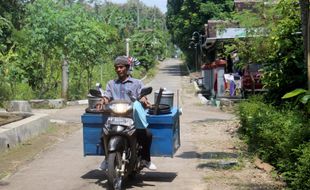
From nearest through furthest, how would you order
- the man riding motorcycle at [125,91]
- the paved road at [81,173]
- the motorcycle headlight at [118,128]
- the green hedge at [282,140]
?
the green hedge at [282,140] → the motorcycle headlight at [118,128] → the man riding motorcycle at [125,91] → the paved road at [81,173]

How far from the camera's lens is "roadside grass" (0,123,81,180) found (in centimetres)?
878

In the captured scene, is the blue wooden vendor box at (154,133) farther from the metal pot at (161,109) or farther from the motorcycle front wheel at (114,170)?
the motorcycle front wheel at (114,170)

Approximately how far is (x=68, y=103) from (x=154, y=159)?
1207 centimetres

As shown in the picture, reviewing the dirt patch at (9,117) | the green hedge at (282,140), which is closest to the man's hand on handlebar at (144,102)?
the green hedge at (282,140)

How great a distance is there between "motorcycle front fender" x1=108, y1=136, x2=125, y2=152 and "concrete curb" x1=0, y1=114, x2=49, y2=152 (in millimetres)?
3712

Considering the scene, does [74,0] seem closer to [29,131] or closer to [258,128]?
[29,131]

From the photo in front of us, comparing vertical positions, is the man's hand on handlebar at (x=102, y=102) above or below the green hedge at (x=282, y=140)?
above

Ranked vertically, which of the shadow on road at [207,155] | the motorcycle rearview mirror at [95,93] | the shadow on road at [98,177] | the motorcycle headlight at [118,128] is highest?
the motorcycle rearview mirror at [95,93]

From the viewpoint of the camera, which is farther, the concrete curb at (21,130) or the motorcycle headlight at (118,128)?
the concrete curb at (21,130)

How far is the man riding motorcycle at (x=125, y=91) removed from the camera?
735 centimetres

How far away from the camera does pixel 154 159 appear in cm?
948

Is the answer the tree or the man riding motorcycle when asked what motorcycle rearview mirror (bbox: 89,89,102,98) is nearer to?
the man riding motorcycle

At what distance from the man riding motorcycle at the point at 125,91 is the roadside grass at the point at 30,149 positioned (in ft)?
6.92

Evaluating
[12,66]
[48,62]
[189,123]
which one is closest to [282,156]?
[189,123]
